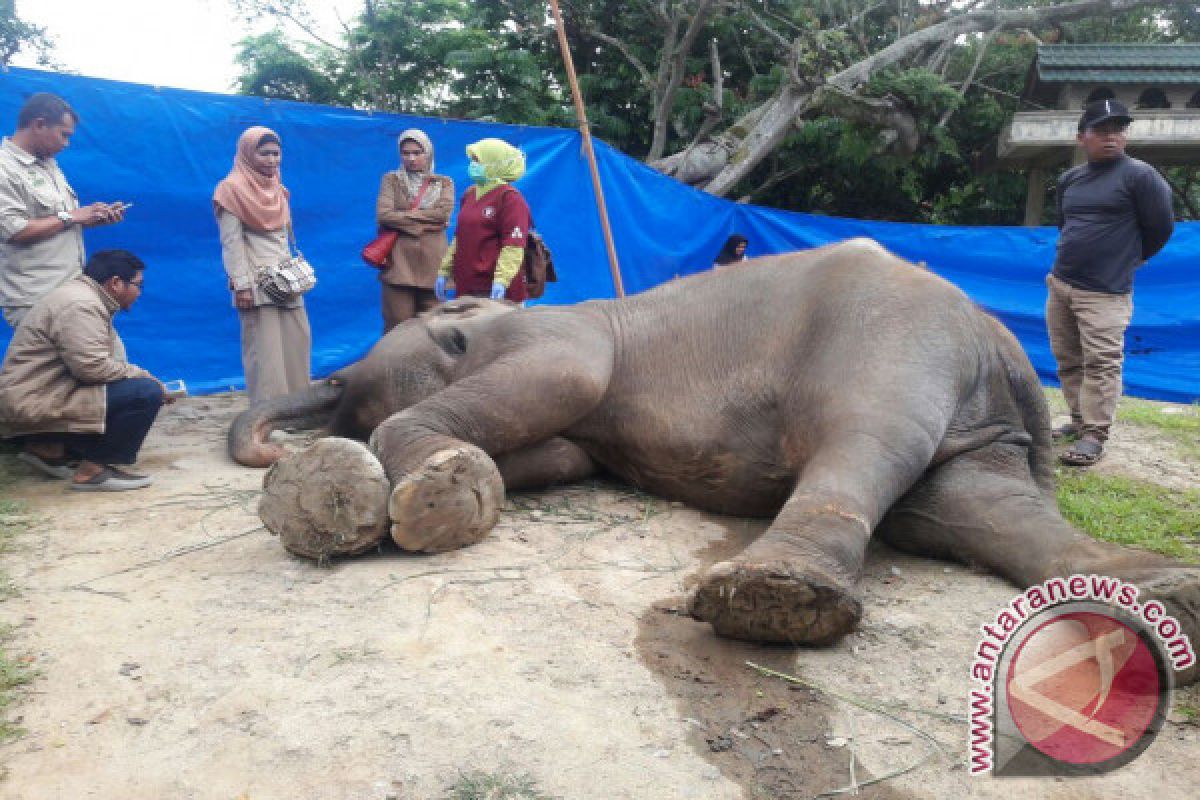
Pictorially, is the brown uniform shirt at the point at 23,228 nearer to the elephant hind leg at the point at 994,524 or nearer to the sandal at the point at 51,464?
the sandal at the point at 51,464

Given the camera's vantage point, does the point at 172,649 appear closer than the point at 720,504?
Yes

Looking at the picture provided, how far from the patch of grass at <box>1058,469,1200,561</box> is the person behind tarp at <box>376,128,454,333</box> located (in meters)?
3.99

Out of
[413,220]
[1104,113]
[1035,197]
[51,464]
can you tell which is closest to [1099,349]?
[1104,113]

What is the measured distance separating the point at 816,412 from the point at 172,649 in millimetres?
2146

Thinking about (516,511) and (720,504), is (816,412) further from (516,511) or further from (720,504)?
(516,511)

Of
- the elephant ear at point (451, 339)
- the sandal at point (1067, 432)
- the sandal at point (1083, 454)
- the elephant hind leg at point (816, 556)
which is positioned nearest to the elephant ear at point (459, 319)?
the elephant ear at point (451, 339)

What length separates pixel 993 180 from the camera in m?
13.5

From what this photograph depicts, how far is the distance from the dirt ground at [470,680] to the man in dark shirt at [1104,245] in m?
2.43

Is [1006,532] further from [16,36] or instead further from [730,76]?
[16,36]

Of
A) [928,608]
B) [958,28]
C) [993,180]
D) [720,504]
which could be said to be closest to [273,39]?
[958,28]

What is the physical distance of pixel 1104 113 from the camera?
476 cm

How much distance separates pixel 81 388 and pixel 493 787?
10.6 feet

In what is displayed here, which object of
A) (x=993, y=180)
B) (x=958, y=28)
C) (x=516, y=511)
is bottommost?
(x=516, y=511)

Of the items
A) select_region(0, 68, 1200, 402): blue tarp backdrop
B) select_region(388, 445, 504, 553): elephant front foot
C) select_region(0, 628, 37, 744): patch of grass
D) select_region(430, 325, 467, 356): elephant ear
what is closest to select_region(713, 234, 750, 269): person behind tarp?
select_region(0, 68, 1200, 402): blue tarp backdrop
